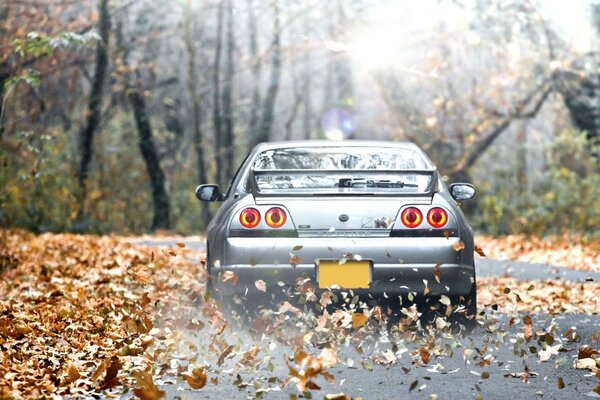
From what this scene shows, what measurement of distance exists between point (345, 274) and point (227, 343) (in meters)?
0.97

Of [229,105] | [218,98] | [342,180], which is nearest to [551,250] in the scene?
[342,180]

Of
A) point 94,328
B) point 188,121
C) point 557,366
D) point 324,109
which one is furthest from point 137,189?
point 557,366

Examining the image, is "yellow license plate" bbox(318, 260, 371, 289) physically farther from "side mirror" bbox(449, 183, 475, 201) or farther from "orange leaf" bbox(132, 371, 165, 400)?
"orange leaf" bbox(132, 371, 165, 400)

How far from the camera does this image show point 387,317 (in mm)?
7676

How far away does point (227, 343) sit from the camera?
685 cm

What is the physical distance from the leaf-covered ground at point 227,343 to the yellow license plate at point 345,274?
106 mm

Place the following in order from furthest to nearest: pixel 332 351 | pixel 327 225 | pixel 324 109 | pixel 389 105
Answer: pixel 324 109 → pixel 389 105 → pixel 327 225 → pixel 332 351

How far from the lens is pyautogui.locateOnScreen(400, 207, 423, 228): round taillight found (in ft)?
23.4

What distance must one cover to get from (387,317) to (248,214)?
1.44m

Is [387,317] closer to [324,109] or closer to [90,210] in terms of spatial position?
[90,210]

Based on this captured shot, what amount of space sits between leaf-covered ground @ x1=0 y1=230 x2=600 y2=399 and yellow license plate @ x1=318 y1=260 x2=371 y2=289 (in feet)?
0.35

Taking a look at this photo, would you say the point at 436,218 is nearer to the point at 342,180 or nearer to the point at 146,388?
the point at 342,180

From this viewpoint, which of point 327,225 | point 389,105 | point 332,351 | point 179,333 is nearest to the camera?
point 332,351

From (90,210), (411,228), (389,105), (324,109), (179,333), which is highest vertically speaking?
(411,228)
